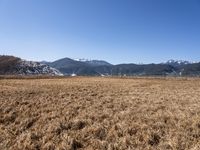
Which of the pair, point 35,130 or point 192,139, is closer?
point 192,139

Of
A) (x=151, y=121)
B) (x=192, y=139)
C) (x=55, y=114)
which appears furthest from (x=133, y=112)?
(x=192, y=139)

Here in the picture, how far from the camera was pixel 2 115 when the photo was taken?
59.1 ft

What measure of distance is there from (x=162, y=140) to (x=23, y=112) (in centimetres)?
1043

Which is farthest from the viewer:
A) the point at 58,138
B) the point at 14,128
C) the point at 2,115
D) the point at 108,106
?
the point at 108,106

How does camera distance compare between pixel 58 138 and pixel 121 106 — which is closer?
pixel 58 138

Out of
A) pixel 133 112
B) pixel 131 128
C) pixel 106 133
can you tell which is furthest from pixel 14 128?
pixel 133 112

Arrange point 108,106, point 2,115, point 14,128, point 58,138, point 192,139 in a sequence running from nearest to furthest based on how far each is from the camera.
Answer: point 192,139, point 58,138, point 14,128, point 2,115, point 108,106

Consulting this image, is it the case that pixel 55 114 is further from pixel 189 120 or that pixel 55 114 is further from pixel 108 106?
pixel 189 120

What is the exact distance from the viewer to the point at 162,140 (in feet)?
40.4

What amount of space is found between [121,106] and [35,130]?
8326 mm

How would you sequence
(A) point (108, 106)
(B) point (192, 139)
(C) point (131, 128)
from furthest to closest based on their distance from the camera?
(A) point (108, 106)
(C) point (131, 128)
(B) point (192, 139)

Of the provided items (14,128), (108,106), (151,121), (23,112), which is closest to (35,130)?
(14,128)

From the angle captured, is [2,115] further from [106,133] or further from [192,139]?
[192,139]

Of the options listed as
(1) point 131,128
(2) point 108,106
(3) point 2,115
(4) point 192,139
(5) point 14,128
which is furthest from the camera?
(2) point 108,106
